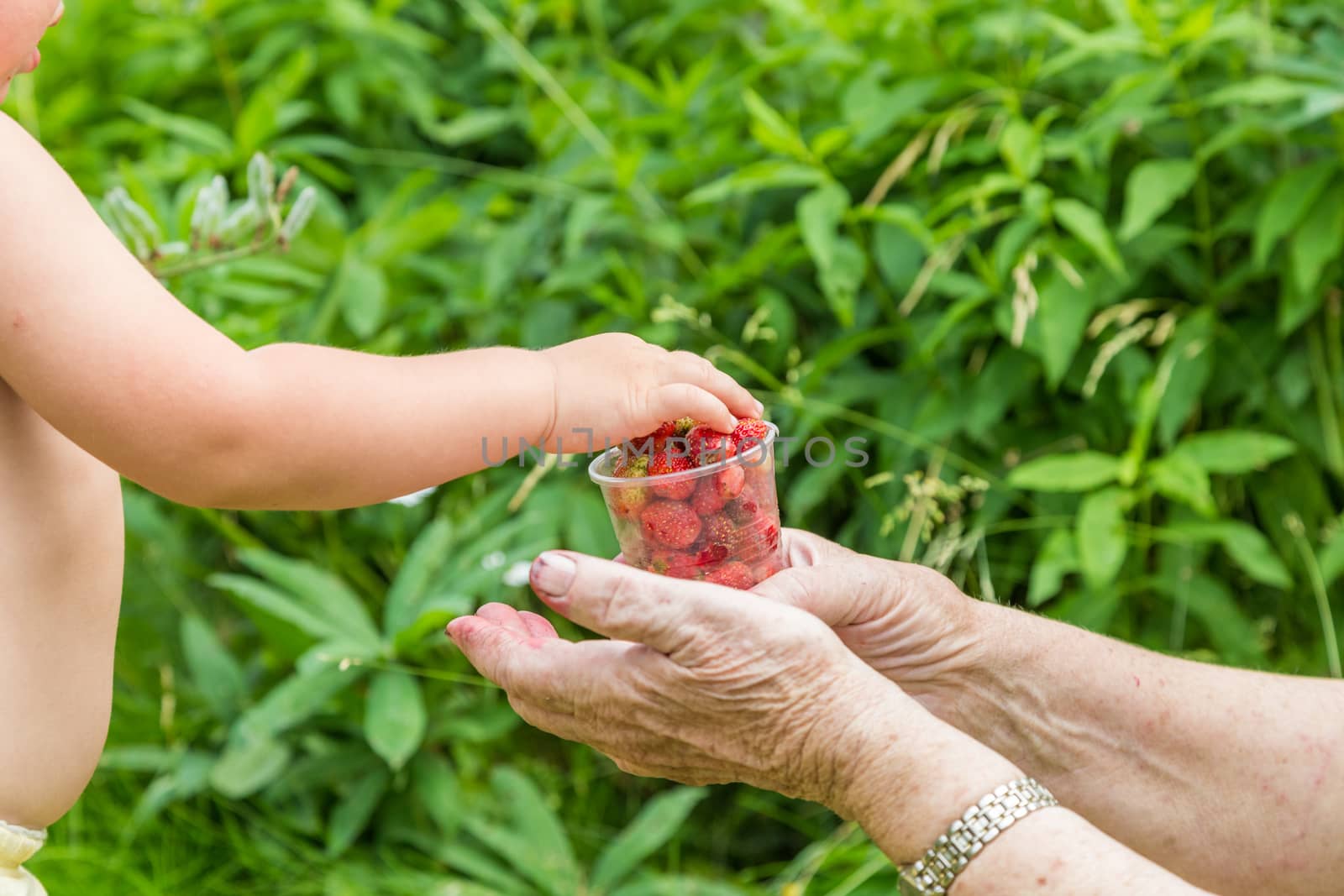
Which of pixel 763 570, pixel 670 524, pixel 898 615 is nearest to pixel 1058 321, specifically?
pixel 898 615

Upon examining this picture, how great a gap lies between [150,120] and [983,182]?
4.86ft

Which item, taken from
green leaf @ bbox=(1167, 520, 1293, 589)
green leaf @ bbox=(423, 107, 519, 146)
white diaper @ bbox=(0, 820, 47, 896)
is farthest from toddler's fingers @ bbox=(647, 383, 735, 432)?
green leaf @ bbox=(423, 107, 519, 146)

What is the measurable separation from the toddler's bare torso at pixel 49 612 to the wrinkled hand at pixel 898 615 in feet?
2.01

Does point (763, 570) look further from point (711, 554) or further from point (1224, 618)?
point (1224, 618)

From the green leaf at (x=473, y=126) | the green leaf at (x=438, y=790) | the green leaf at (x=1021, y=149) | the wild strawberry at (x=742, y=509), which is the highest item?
the green leaf at (x=1021, y=149)

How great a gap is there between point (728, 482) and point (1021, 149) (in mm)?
1057

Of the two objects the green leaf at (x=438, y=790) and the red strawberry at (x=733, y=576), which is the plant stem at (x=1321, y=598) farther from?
the green leaf at (x=438, y=790)

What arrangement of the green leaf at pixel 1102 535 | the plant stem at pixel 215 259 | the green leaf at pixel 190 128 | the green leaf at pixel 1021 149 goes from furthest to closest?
the green leaf at pixel 190 128
the green leaf at pixel 1021 149
the green leaf at pixel 1102 535
the plant stem at pixel 215 259

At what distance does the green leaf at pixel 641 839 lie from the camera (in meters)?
1.94

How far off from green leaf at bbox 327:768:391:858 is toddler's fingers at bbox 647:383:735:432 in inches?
48.6

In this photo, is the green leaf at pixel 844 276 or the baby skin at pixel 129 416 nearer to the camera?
the baby skin at pixel 129 416

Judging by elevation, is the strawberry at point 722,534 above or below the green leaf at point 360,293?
above

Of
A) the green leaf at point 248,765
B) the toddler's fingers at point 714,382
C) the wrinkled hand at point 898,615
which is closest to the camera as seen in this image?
the toddler's fingers at point 714,382

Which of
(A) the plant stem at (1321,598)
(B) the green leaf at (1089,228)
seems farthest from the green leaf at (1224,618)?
(B) the green leaf at (1089,228)
